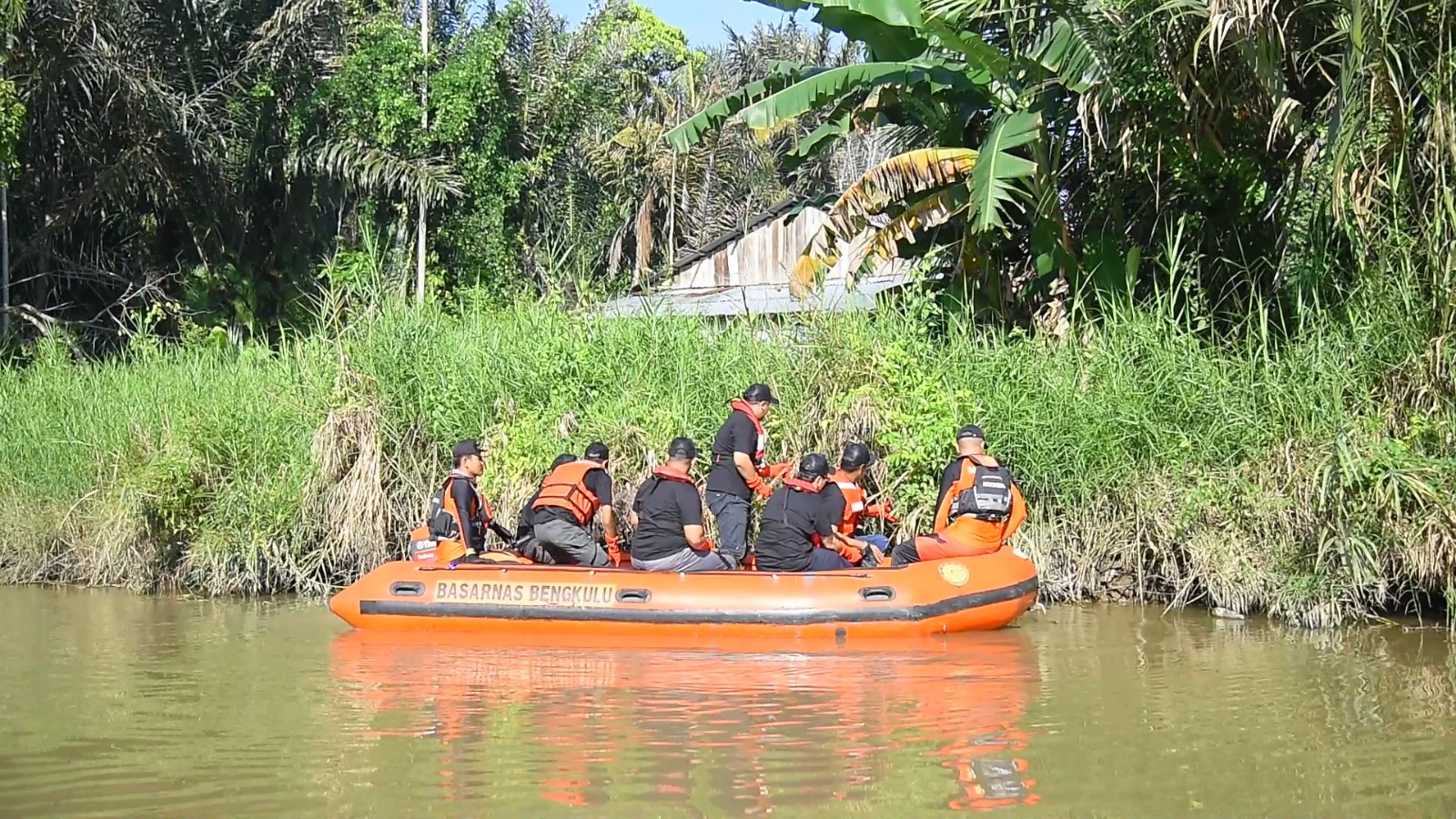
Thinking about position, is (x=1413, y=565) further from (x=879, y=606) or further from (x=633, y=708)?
(x=633, y=708)

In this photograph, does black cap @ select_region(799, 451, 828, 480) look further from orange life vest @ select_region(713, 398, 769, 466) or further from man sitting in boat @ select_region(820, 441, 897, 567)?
orange life vest @ select_region(713, 398, 769, 466)

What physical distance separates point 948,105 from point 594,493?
5058 millimetres

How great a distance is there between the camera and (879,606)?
31.6 ft

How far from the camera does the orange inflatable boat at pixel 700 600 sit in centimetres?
965

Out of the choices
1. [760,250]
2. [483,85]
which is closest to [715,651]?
[483,85]

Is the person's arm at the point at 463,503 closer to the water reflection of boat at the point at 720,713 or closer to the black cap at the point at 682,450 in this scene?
the water reflection of boat at the point at 720,713

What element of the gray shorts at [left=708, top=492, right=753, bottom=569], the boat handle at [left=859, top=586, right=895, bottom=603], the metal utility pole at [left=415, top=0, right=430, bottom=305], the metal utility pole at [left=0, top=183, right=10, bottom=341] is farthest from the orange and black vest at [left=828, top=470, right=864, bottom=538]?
the metal utility pole at [left=0, top=183, right=10, bottom=341]

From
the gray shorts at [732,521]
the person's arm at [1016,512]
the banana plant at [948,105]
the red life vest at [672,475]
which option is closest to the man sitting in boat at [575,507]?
the red life vest at [672,475]

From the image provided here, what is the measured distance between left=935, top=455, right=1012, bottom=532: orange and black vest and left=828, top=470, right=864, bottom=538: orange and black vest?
2.36ft

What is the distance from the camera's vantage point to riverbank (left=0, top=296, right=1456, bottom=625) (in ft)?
31.8

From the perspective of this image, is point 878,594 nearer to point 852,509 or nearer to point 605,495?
point 852,509

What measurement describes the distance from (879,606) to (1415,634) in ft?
10.6

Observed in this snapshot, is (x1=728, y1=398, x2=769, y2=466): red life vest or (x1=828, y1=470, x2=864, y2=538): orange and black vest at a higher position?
(x1=728, y1=398, x2=769, y2=466): red life vest

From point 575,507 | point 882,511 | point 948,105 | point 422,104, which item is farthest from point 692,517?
point 422,104
